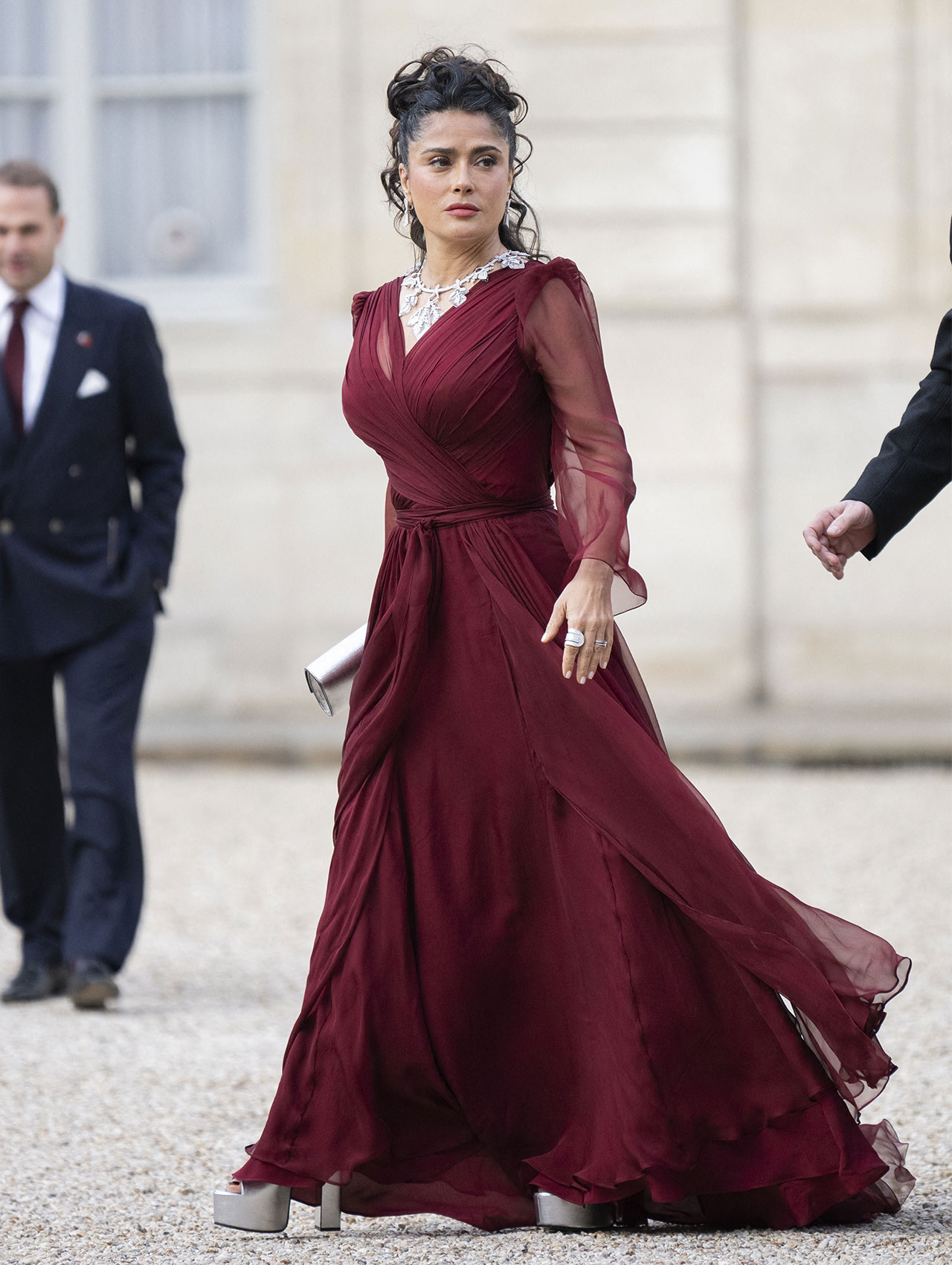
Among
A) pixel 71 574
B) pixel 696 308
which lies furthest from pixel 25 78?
pixel 71 574

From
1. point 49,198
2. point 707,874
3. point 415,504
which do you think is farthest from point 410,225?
point 49,198

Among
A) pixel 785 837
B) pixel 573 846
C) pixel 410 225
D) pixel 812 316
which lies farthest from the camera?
pixel 812 316

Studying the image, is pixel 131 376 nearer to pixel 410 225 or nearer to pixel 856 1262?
pixel 410 225

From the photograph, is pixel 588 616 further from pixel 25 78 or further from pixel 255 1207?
pixel 25 78

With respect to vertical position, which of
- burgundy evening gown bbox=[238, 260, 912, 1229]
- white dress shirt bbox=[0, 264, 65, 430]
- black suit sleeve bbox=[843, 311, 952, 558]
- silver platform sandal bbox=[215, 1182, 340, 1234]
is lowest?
silver platform sandal bbox=[215, 1182, 340, 1234]

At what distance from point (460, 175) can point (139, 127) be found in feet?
25.8

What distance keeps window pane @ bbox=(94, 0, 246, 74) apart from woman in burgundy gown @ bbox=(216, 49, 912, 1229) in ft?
24.7

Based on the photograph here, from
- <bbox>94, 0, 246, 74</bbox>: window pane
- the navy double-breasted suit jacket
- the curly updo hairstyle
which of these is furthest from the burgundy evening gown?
<bbox>94, 0, 246, 74</bbox>: window pane

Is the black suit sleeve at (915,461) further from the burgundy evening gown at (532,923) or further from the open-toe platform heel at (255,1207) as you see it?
the open-toe platform heel at (255,1207)

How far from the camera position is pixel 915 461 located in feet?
10.3

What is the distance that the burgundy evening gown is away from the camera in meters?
2.93

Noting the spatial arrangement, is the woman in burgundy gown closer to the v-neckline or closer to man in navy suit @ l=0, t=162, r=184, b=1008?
the v-neckline

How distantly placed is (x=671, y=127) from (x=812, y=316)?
3.67 feet

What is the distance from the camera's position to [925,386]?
3148 millimetres
